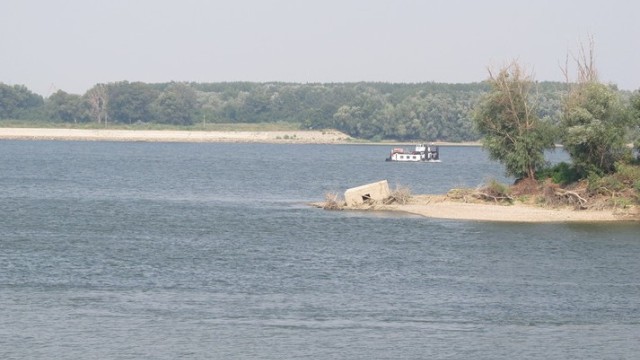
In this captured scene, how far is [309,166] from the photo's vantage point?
134m

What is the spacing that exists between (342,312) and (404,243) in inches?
670

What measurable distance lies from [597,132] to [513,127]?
6.60 m

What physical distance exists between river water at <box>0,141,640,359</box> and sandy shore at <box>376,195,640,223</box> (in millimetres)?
1896

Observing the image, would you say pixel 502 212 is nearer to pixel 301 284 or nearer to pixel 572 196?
pixel 572 196

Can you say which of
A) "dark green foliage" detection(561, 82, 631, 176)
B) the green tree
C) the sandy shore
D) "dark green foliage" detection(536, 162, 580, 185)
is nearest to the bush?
the sandy shore

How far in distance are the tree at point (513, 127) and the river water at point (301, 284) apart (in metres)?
9.44

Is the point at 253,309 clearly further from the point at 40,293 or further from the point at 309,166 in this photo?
the point at 309,166

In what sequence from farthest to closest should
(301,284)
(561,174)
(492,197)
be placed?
(561,174), (492,197), (301,284)

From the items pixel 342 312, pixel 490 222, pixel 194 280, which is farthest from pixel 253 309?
pixel 490 222

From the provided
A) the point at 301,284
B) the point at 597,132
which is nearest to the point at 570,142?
the point at 597,132

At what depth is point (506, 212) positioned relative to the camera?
212 ft

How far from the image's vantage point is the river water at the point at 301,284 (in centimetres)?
3291

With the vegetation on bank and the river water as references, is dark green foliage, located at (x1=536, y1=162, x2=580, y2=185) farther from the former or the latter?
the river water

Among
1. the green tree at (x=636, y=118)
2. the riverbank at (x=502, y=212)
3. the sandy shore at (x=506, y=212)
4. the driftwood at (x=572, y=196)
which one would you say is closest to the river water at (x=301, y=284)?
the riverbank at (x=502, y=212)
